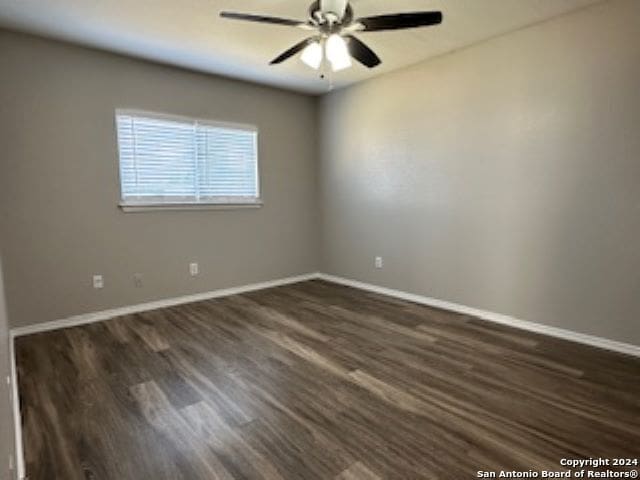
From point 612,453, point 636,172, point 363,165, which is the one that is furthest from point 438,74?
point 612,453

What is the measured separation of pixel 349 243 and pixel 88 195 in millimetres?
2972

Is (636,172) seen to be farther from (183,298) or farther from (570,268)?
(183,298)

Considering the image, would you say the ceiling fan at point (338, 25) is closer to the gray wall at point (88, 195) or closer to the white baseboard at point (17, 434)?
the gray wall at point (88, 195)

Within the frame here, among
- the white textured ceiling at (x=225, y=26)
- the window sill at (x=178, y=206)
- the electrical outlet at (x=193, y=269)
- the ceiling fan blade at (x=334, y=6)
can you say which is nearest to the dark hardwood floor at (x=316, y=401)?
the electrical outlet at (x=193, y=269)

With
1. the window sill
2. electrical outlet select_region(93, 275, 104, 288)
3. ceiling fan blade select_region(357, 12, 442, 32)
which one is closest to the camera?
ceiling fan blade select_region(357, 12, 442, 32)

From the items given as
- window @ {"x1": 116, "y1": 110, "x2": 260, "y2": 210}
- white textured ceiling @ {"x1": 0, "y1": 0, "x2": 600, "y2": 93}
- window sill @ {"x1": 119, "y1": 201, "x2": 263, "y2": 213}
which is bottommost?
window sill @ {"x1": 119, "y1": 201, "x2": 263, "y2": 213}

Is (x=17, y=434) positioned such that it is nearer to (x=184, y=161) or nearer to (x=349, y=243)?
(x=184, y=161)

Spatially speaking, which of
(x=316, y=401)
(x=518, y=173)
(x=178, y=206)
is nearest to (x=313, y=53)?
(x=518, y=173)

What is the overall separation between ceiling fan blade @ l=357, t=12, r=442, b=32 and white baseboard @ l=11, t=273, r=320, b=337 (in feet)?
10.5

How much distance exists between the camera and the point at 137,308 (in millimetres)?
3689

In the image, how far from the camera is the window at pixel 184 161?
3.59 metres

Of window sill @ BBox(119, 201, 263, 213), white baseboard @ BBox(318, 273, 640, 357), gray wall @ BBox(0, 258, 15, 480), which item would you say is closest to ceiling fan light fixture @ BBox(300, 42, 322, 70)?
window sill @ BBox(119, 201, 263, 213)

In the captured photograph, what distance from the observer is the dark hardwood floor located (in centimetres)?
162

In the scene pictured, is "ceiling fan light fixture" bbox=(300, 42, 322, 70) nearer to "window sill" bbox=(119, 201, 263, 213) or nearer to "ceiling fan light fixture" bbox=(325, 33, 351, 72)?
"ceiling fan light fixture" bbox=(325, 33, 351, 72)
